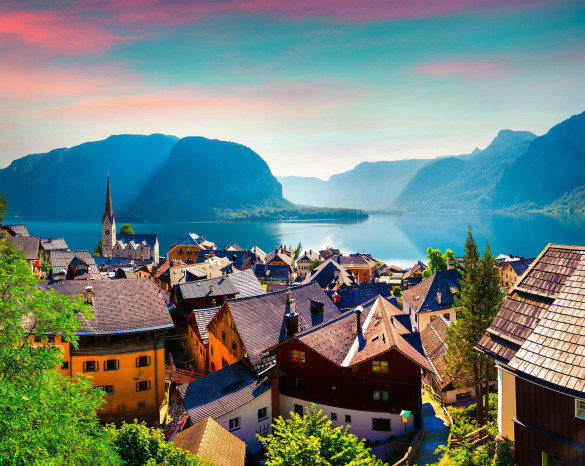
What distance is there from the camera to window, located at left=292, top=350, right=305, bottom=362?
95.9 feet

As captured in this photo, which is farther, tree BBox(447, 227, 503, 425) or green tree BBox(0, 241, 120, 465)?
tree BBox(447, 227, 503, 425)

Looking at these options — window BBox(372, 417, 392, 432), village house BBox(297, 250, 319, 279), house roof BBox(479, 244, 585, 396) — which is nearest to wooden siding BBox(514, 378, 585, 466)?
house roof BBox(479, 244, 585, 396)

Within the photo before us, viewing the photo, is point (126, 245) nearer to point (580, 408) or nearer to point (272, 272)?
point (272, 272)

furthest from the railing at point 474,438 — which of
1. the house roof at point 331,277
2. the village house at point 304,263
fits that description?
the village house at point 304,263

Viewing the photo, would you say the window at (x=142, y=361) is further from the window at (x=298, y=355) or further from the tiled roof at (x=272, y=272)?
the tiled roof at (x=272, y=272)

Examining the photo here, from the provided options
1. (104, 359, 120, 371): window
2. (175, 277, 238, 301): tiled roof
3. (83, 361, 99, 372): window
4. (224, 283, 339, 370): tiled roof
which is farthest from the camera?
(175, 277, 238, 301): tiled roof

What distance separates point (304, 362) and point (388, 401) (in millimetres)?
6036

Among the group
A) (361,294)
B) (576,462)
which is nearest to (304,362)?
(576,462)

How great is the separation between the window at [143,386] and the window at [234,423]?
7873mm

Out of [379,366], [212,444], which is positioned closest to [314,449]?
[212,444]

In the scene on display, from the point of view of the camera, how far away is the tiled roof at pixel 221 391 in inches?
1007

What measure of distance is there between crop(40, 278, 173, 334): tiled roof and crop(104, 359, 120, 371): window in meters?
2.17

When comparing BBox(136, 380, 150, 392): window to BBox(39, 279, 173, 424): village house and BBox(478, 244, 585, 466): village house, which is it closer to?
BBox(39, 279, 173, 424): village house

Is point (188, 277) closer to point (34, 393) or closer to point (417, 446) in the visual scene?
point (417, 446)
